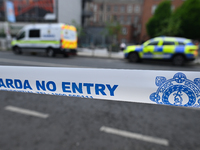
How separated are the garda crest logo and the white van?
1117 cm

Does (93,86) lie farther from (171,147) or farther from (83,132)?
(171,147)

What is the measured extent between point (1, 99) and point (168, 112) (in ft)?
14.2

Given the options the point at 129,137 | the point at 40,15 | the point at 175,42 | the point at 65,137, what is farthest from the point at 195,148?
the point at 40,15

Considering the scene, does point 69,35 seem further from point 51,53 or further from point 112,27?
point 112,27

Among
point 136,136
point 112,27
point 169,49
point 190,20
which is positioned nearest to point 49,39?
point 169,49

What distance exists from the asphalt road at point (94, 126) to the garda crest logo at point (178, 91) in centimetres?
114

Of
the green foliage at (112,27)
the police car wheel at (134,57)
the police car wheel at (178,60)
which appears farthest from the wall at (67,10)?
the police car wheel at (178,60)

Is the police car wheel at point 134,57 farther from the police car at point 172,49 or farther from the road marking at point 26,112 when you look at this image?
the road marking at point 26,112

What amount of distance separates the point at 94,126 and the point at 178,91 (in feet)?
5.81

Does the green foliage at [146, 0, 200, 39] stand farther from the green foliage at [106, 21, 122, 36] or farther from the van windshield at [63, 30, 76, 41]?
the green foliage at [106, 21, 122, 36]

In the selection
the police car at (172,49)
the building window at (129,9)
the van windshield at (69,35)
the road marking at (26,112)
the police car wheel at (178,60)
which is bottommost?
the road marking at (26,112)

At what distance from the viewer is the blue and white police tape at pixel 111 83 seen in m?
1.47

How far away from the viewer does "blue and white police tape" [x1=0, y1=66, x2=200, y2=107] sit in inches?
58.0

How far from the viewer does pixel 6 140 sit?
2416 millimetres
